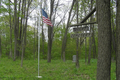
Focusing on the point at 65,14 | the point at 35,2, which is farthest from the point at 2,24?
the point at 65,14

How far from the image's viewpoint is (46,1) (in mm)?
17172

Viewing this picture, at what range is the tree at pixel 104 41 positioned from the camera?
11.4ft

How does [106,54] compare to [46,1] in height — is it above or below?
below

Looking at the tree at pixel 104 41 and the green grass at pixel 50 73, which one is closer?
the tree at pixel 104 41

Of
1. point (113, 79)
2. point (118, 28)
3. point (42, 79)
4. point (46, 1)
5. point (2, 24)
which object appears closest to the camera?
point (118, 28)

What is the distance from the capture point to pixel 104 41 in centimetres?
347

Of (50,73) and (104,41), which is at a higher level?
(104,41)

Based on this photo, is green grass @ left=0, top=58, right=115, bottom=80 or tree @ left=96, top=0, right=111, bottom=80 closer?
tree @ left=96, top=0, right=111, bottom=80

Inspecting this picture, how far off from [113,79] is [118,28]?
373 centimetres

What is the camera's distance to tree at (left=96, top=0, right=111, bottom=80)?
3469mm

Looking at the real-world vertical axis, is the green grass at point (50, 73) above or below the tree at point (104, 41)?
below

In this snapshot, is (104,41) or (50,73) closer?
(104,41)

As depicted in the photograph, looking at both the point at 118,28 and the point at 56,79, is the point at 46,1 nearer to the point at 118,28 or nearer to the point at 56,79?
the point at 56,79

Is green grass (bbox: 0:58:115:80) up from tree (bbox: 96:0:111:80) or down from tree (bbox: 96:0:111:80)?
down
